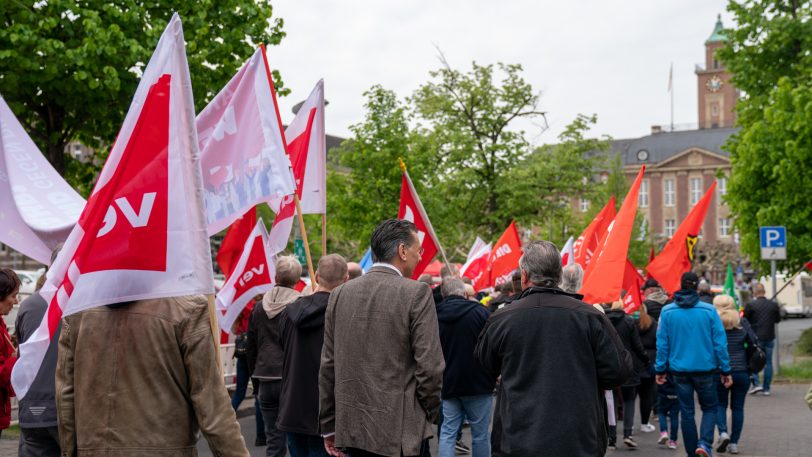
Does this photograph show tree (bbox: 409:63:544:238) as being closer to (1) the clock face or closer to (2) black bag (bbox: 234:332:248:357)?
(2) black bag (bbox: 234:332:248:357)

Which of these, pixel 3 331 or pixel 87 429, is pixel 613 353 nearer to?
pixel 87 429

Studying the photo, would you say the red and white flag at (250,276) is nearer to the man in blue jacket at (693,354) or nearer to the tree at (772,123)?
the man in blue jacket at (693,354)

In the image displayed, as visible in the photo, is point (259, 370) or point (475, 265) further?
point (475, 265)

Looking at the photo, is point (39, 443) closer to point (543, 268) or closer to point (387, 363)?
point (387, 363)

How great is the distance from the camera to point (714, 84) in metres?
132

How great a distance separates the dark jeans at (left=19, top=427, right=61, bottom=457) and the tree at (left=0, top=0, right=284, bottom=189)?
10264 millimetres

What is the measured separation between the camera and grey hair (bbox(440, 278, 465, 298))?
914 centimetres

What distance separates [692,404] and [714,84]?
13014 cm

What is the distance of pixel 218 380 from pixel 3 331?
9.05ft

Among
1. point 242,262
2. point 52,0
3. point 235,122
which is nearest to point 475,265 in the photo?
point 52,0

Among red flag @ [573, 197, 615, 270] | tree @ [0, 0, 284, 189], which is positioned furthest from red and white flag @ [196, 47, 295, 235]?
tree @ [0, 0, 284, 189]

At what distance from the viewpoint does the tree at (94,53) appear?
1516 centimetres

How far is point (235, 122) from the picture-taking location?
26.0 feet

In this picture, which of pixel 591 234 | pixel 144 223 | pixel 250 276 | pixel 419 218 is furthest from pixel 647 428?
pixel 144 223
